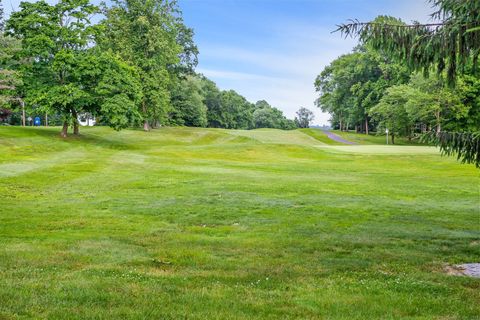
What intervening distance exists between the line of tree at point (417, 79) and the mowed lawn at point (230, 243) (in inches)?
135

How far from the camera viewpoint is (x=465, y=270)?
30.9 feet

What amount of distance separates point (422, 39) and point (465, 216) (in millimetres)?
9106

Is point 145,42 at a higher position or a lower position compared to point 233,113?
higher

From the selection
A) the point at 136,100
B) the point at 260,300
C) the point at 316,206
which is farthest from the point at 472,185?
the point at 136,100

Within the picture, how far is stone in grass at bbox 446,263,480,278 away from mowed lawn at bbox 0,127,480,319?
35 centimetres

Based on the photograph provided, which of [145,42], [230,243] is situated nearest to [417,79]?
[145,42]

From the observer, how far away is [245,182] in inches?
925

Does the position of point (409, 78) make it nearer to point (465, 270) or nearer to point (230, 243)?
point (465, 270)

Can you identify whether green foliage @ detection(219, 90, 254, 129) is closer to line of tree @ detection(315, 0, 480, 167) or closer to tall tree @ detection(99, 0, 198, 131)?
line of tree @ detection(315, 0, 480, 167)

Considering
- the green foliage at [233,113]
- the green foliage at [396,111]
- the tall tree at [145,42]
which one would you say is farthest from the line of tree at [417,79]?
the green foliage at [233,113]

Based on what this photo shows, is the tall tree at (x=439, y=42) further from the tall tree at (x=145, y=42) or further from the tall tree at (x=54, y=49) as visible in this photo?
the tall tree at (x=145, y=42)

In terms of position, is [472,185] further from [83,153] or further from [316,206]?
[83,153]

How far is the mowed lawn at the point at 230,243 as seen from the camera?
633 cm

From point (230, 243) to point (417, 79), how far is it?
200ft
